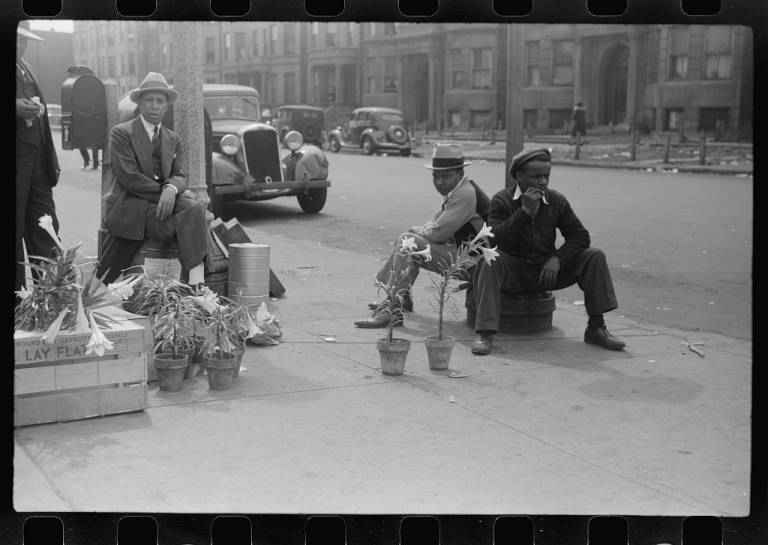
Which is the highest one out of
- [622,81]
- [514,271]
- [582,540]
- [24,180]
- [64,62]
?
[64,62]

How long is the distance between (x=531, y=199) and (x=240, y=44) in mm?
66451

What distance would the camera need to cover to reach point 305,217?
51.8 ft

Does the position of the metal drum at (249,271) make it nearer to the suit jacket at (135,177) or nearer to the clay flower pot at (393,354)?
the suit jacket at (135,177)

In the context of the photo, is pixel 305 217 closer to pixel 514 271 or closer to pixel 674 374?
pixel 514 271

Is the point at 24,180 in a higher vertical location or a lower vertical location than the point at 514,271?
higher

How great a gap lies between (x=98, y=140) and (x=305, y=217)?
774 centimetres

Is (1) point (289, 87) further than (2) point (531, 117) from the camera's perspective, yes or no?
Yes

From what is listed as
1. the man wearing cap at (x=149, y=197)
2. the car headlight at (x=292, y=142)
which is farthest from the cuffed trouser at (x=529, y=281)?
the car headlight at (x=292, y=142)

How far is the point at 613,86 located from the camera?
144 ft

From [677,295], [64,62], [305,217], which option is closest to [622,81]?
[305,217]

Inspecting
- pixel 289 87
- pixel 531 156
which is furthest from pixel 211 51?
pixel 531 156

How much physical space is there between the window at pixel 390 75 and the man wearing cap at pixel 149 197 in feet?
164

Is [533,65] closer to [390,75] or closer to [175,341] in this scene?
[390,75]

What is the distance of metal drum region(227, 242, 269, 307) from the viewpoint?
7492 mm
